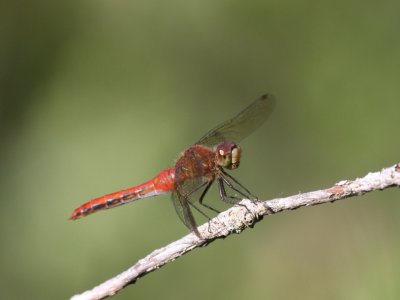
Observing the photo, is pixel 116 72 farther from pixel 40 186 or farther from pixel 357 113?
pixel 357 113

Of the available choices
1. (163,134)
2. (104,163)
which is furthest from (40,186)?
(163,134)

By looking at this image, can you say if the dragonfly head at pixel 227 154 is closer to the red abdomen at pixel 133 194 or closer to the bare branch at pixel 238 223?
the red abdomen at pixel 133 194

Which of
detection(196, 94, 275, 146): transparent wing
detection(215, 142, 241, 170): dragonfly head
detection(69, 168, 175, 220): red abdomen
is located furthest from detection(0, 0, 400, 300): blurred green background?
detection(215, 142, 241, 170): dragonfly head

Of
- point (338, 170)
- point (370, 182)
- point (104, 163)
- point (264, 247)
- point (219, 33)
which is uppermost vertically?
point (219, 33)

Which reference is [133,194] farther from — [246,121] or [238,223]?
[238,223]

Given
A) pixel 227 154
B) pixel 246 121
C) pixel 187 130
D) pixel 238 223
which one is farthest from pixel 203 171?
pixel 187 130
